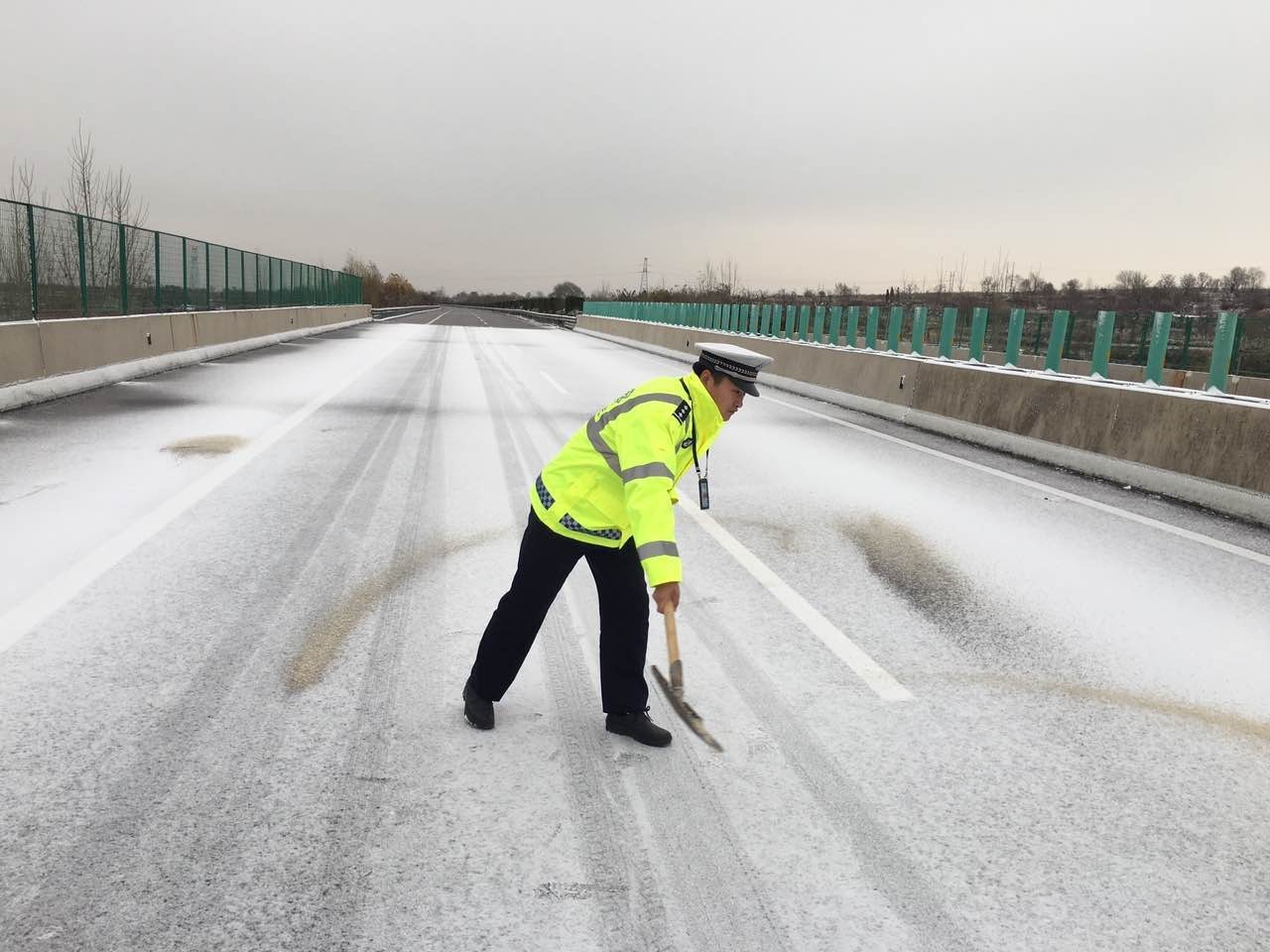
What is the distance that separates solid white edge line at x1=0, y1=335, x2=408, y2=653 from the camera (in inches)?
181

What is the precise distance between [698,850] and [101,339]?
47.9ft

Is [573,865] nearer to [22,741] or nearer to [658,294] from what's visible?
[22,741]

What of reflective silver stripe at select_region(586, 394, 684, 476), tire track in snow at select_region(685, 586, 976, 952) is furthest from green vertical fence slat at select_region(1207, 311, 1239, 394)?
reflective silver stripe at select_region(586, 394, 684, 476)

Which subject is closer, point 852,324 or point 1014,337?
point 1014,337

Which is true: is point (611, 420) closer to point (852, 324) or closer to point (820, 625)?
point (820, 625)

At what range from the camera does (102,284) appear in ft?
52.1

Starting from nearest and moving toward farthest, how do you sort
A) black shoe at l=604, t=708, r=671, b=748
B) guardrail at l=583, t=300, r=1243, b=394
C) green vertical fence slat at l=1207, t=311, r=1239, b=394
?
black shoe at l=604, t=708, r=671, b=748 → green vertical fence slat at l=1207, t=311, r=1239, b=394 → guardrail at l=583, t=300, r=1243, b=394

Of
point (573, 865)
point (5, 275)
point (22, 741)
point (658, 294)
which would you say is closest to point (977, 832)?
point (573, 865)

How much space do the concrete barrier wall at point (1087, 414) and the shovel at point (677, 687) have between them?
654 centimetres

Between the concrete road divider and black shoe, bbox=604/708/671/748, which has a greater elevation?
the concrete road divider

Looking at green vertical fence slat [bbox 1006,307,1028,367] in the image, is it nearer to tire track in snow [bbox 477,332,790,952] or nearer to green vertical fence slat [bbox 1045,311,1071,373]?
green vertical fence slat [bbox 1045,311,1071,373]

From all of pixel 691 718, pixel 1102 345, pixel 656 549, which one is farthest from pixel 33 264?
pixel 1102 345

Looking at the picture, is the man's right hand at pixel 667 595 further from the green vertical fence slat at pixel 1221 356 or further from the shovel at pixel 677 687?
the green vertical fence slat at pixel 1221 356

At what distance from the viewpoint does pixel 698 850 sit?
9.71ft
